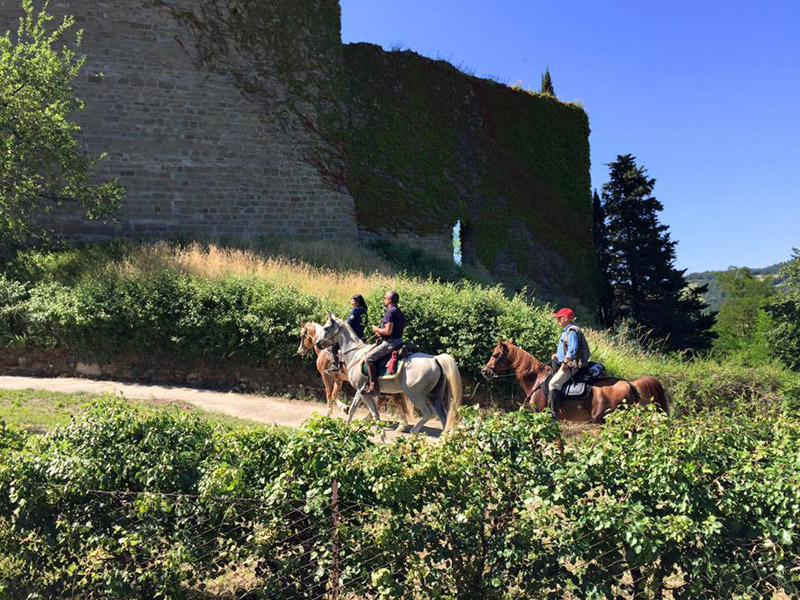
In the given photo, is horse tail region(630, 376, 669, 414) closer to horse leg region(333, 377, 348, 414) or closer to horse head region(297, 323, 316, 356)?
horse leg region(333, 377, 348, 414)

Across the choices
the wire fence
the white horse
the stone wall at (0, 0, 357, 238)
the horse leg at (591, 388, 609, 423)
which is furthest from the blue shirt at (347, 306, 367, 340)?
the stone wall at (0, 0, 357, 238)

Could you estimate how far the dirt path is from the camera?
33.2 feet

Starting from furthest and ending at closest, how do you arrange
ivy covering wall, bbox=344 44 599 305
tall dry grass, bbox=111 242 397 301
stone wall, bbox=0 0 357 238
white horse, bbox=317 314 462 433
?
ivy covering wall, bbox=344 44 599 305 → stone wall, bbox=0 0 357 238 → tall dry grass, bbox=111 242 397 301 → white horse, bbox=317 314 462 433

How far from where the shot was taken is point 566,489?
3455 mm

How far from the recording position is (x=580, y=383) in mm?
7863

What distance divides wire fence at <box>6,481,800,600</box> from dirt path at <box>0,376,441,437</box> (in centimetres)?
585

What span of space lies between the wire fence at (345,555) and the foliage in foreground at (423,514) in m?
0.01

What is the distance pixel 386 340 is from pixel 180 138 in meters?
13.3

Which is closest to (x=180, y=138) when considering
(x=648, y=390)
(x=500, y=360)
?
(x=500, y=360)

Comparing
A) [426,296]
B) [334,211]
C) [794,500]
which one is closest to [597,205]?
[334,211]

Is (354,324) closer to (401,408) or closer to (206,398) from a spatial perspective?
(401,408)

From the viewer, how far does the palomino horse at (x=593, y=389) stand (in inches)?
302

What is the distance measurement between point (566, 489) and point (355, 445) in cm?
144

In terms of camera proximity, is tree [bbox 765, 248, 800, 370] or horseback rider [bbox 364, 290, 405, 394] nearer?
horseback rider [bbox 364, 290, 405, 394]
